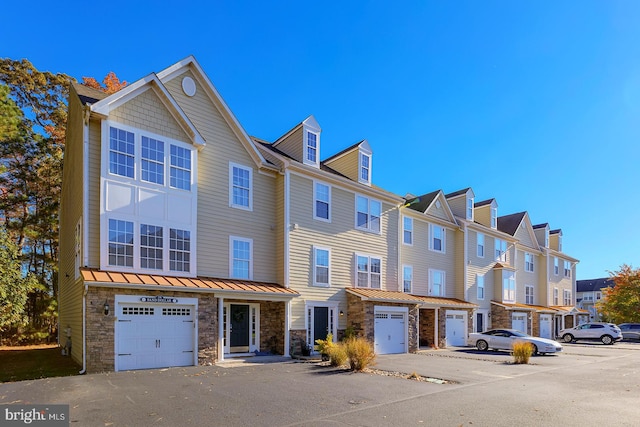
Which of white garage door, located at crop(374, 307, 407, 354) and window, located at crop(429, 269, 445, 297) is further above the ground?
window, located at crop(429, 269, 445, 297)

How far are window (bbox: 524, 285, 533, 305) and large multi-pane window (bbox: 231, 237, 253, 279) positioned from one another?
28352 mm

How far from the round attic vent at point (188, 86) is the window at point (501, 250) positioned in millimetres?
25927

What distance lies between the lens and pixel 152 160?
1589 centimetres

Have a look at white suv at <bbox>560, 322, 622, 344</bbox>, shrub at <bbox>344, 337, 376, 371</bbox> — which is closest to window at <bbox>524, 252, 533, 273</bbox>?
white suv at <bbox>560, 322, 622, 344</bbox>

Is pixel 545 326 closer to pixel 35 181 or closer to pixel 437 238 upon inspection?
pixel 437 238

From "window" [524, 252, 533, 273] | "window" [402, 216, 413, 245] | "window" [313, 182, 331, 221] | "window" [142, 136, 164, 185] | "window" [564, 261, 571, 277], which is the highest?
"window" [142, 136, 164, 185]

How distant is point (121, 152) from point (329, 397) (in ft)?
35.5

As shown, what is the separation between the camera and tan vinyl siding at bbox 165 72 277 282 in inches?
685

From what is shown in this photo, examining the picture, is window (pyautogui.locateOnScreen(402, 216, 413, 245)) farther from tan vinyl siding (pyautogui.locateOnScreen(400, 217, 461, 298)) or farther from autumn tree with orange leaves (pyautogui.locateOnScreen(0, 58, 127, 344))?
autumn tree with orange leaves (pyautogui.locateOnScreen(0, 58, 127, 344))

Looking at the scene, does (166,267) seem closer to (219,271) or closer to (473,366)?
(219,271)

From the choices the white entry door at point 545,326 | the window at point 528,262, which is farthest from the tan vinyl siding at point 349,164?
the white entry door at point 545,326

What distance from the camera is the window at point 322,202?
21.0 m

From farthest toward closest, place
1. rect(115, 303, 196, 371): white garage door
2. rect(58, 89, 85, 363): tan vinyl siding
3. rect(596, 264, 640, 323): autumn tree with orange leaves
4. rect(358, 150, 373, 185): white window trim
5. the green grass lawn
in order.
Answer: rect(596, 264, 640, 323): autumn tree with orange leaves
rect(358, 150, 373, 185): white window trim
rect(58, 89, 85, 363): tan vinyl siding
rect(115, 303, 196, 371): white garage door
the green grass lawn

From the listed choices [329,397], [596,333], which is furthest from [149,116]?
[596,333]
